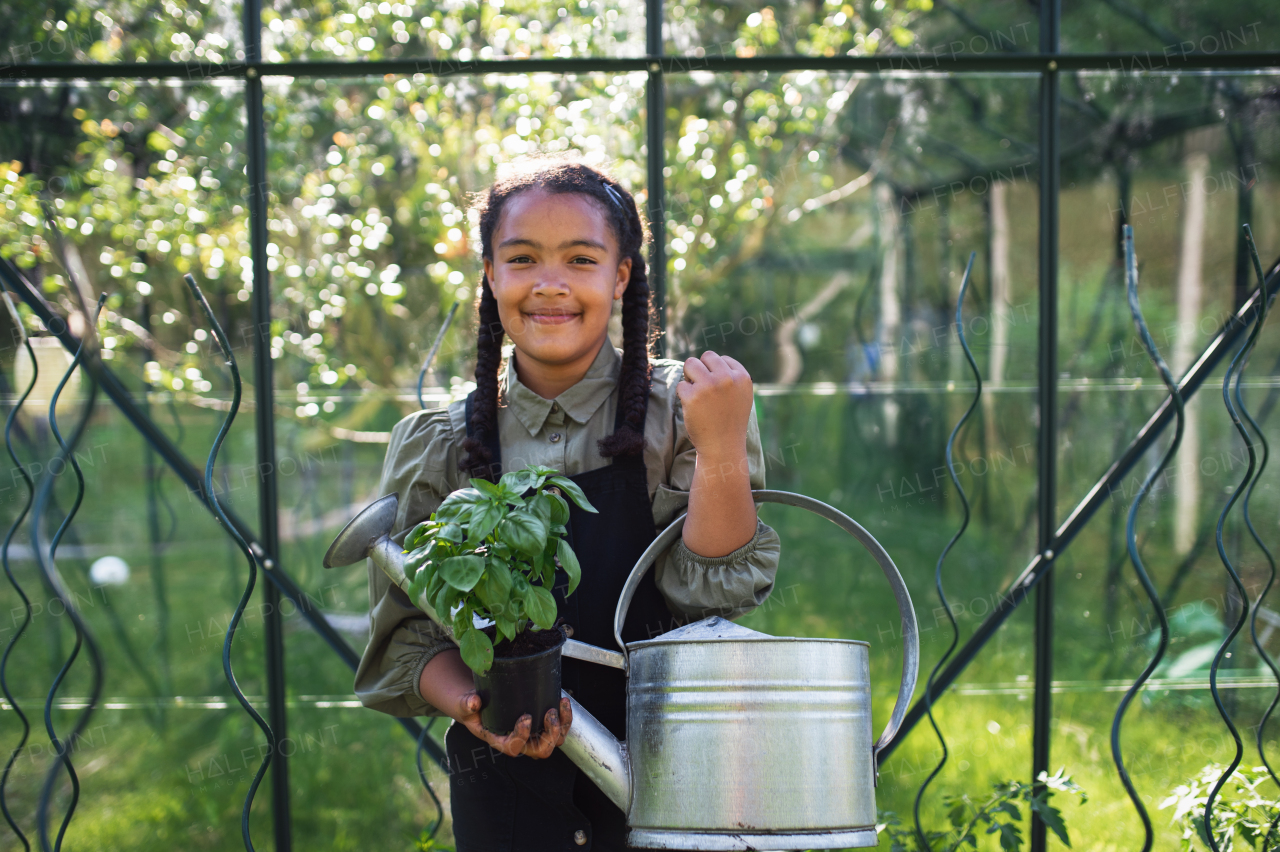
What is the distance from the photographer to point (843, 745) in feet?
3.69

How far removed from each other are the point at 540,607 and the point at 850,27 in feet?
7.97

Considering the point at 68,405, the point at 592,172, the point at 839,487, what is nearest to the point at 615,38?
the point at 592,172

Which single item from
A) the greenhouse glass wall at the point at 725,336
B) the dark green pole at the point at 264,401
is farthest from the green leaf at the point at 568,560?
the greenhouse glass wall at the point at 725,336

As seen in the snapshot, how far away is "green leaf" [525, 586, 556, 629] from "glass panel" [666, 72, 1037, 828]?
164 centimetres

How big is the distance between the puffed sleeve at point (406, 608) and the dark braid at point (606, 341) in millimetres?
65

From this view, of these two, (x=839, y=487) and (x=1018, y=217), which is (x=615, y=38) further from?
(x=839, y=487)

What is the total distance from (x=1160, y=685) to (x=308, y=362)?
2.94 m

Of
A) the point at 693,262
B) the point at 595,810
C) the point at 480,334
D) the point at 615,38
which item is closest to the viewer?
the point at 595,810

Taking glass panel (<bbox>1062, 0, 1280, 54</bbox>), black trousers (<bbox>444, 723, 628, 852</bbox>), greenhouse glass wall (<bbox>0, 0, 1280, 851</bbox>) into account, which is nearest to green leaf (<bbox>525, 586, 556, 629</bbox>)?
black trousers (<bbox>444, 723, 628, 852</bbox>)

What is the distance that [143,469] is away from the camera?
9.78 feet

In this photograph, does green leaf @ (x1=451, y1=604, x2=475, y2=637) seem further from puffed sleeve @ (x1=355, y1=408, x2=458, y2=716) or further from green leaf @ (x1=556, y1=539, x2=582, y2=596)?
puffed sleeve @ (x1=355, y1=408, x2=458, y2=716)

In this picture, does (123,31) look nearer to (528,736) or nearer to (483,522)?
(483,522)

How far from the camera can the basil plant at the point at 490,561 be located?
0.99 metres

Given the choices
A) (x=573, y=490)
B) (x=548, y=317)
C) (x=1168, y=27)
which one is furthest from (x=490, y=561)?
(x=1168, y=27)
